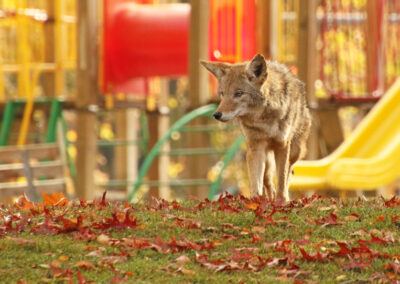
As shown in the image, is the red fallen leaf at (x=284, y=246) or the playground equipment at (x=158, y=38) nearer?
the red fallen leaf at (x=284, y=246)

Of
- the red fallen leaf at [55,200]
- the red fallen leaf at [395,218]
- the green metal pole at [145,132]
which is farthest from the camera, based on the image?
the green metal pole at [145,132]

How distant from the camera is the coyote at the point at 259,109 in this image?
8.60 metres

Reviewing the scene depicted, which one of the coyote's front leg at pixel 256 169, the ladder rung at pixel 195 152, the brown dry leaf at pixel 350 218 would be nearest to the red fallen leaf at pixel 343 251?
the brown dry leaf at pixel 350 218

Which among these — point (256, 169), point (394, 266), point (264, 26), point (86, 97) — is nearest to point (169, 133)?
point (86, 97)

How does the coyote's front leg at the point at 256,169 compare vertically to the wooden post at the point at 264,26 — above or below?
below

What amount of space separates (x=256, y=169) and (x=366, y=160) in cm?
633

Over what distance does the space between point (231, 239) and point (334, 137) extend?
345 inches

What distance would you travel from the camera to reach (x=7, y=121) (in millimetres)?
15484

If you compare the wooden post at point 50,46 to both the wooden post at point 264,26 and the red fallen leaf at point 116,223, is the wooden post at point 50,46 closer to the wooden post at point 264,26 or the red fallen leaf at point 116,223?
the wooden post at point 264,26

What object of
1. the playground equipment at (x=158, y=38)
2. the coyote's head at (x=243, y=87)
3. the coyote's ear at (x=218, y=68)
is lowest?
the coyote's head at (x=243, y=87)

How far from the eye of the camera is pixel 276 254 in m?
6.80

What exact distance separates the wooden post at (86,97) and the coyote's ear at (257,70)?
241 inches

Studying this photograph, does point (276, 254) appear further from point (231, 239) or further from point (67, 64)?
point (67, 64)

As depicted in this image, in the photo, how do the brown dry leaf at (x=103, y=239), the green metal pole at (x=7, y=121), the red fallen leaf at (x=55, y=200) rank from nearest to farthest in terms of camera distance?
the brown dry leaf at (x=103, y=239)
the red fallen leaf at (x=55, y=200)
the green metal pole at (x=7, y=121)
